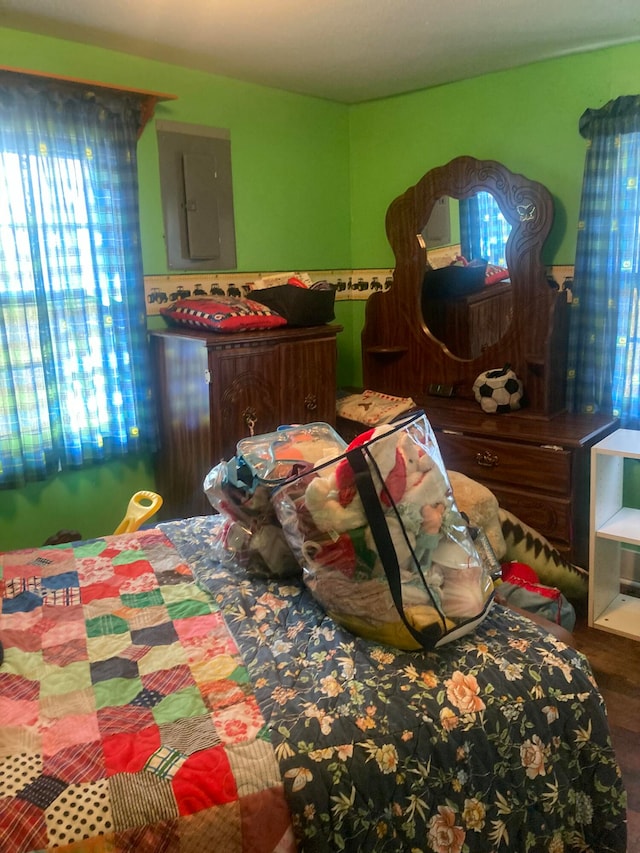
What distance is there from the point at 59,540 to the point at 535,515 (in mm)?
1936

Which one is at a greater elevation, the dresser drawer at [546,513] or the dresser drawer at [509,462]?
the dresser drawer at [509,462]

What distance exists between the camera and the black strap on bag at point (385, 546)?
4.68 feet

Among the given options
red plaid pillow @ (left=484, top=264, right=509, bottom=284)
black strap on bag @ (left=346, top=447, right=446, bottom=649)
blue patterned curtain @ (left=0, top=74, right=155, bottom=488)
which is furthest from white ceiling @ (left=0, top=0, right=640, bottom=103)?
black strap on bag @ (left=346, top=447, right=446, bottom=649)

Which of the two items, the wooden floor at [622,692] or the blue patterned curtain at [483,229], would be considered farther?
the blue patterned curtain at [483,229]

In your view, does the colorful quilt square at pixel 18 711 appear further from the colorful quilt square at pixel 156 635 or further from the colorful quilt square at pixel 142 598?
the colorful quilt square at pixel 142 598

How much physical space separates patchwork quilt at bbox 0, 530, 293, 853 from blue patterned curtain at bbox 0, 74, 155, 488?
3.54ft

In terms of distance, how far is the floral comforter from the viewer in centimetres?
123

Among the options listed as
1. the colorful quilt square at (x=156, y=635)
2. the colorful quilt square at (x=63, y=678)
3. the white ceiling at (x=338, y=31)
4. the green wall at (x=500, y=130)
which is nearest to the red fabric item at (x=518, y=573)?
the colorful quilt square at (x=156, y=635)

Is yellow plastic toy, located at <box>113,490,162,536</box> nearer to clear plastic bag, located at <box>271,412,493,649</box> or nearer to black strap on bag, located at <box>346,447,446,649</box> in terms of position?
clear plastic bag, located at <box>271,412,493,649</box>

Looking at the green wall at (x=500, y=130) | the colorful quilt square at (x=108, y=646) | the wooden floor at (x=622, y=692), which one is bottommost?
the wooden floor at (x=622, y=692)

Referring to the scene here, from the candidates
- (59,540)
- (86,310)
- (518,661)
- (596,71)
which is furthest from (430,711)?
(596,71)

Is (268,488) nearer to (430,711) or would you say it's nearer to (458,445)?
(430,711)

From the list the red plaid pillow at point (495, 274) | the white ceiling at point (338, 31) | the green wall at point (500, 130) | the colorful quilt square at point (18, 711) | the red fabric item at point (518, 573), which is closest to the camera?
the colorful quilt square at point (18, 711)

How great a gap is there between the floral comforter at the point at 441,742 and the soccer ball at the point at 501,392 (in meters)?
1.66
